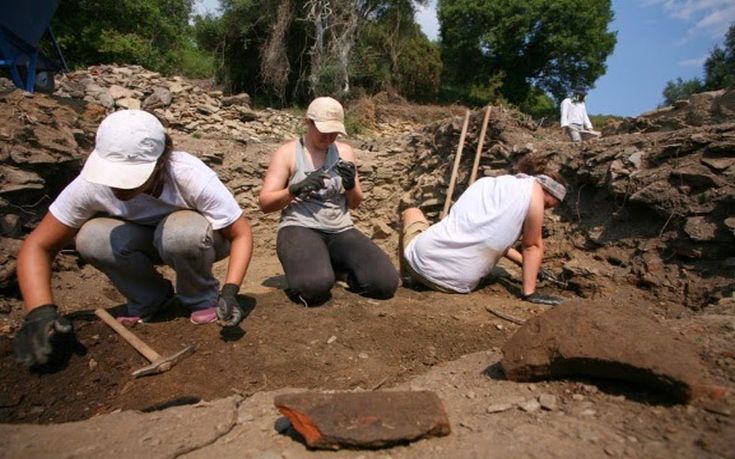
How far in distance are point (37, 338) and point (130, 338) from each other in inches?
14.2

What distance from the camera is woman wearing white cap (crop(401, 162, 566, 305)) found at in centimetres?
295

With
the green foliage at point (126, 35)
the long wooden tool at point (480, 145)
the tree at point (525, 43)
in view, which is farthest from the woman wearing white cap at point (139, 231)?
the tree at point (525, 43)

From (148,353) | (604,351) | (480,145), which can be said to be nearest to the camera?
(604,351)

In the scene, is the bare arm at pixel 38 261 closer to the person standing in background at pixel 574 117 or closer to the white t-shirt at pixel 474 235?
the white t-shirt at pixel 474 235

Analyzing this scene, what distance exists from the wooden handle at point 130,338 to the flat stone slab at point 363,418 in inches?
36.9

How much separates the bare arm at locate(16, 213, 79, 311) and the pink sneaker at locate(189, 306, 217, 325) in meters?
0.63

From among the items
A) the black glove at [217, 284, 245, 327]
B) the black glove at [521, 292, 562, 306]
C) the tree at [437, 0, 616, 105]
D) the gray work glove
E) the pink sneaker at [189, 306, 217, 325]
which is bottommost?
the pink sneaker at [189, 306, 217, 325]

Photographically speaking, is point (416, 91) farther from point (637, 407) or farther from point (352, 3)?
point (637, 407)

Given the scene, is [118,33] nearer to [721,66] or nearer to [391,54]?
[391,54]

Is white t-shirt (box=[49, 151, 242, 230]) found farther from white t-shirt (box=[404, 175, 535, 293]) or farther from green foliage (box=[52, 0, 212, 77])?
green foliage (box=[52, 0, 212, 77])

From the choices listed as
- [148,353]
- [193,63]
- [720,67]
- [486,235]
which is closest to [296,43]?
[193,63]

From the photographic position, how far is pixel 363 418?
1342 millimetres

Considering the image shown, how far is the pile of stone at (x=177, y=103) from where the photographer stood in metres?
7.94

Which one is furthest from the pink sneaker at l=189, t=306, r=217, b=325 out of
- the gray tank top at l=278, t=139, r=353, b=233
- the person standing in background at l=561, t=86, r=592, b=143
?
the person standing in background at l=561, t=86, r=592, b=143
